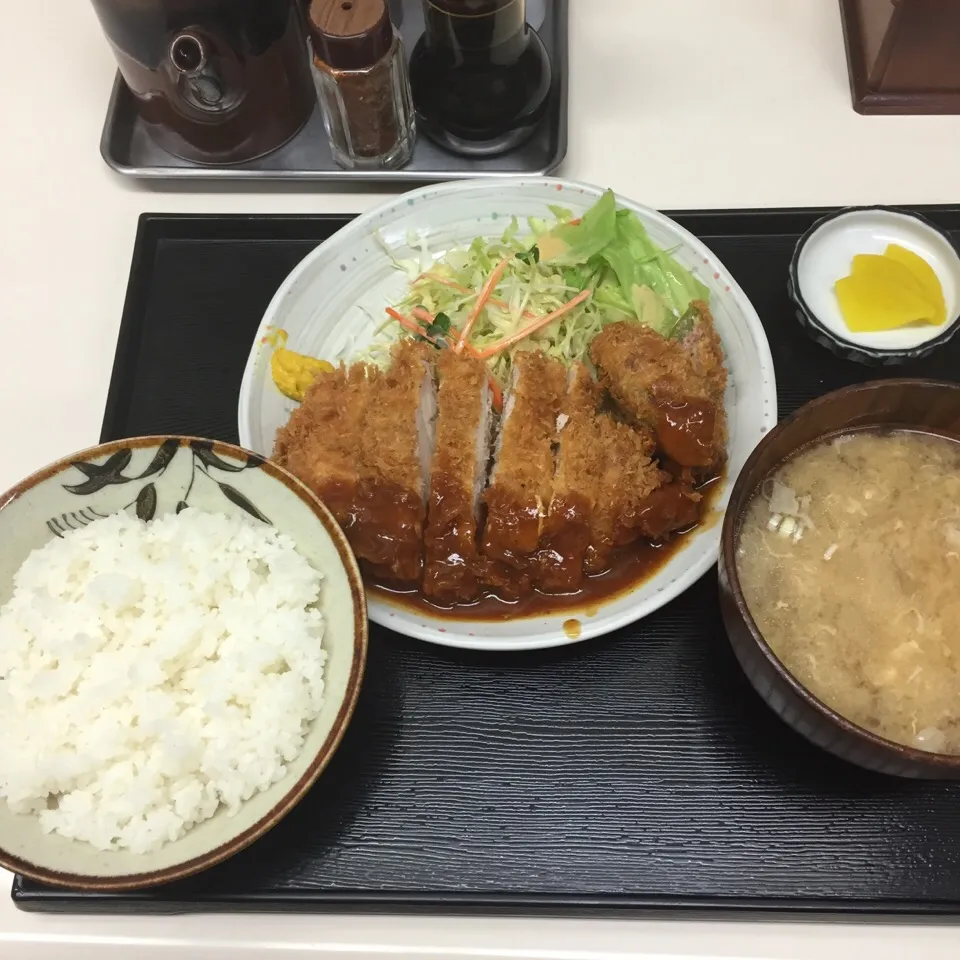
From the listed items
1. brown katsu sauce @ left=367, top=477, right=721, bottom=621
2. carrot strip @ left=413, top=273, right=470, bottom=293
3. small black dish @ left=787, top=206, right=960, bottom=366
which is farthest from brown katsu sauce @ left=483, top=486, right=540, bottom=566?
small black dish @ left=787, top=206, right=960, bottom=366

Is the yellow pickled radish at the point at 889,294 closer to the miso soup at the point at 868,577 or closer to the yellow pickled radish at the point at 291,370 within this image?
the miso soup at the point at 868,577

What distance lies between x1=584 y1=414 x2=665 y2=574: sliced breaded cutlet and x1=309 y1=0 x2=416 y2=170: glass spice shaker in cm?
106

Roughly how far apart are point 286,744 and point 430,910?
43 cm

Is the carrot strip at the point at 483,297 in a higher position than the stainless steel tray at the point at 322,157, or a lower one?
lower

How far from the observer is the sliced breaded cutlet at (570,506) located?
173cm

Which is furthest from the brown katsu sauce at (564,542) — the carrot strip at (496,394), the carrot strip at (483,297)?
the carrot strip at (483,297)

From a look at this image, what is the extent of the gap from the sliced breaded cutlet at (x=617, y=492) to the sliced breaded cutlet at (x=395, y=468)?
0.37 m

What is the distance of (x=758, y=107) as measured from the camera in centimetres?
248

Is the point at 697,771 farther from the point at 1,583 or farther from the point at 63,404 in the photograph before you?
the point at 63,404

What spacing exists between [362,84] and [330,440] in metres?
0.94

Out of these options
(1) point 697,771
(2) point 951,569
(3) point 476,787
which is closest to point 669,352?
(2) point 951,569

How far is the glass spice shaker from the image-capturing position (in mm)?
1960

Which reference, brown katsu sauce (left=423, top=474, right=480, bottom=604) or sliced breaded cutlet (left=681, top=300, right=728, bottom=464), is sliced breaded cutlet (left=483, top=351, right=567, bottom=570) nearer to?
brown katsu sauce (left=423, top=474, right=480, bottom=604)

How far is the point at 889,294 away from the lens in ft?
6.64
